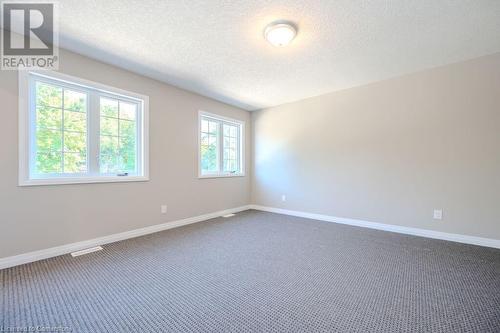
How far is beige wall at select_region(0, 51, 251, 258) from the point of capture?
7.73 ft

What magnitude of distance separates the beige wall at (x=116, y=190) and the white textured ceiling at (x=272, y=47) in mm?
360

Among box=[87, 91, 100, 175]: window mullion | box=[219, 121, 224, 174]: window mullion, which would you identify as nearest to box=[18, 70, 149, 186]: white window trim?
box=[87, 91, 100, 175]: window mullion

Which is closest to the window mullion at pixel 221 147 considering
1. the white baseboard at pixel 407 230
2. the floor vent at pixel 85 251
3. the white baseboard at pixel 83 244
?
the white baseboard at pixel 83 244

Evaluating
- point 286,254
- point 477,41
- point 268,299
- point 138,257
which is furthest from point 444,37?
point 138,257

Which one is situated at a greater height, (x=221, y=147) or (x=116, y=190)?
(x=221, y=147)

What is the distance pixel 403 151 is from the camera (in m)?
3.53

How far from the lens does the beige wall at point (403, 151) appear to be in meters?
2.96

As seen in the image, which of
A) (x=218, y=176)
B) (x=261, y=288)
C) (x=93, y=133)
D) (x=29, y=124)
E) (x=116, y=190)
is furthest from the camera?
(x=218, y=176)

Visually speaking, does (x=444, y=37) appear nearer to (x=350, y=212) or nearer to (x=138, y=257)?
(x=350, y=212)

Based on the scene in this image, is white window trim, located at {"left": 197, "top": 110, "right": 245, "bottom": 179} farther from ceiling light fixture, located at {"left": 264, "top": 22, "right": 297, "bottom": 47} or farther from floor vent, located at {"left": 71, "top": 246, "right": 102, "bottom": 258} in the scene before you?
ceiling light fixture, located at {"left": 264, "top": 22, "right": 297, "bottom": 47}

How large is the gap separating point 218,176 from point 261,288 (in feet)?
9.74

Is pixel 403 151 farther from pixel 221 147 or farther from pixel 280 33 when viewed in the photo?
pixel 221 147

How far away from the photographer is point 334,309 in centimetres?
167

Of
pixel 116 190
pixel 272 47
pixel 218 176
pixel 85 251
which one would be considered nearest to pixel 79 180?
pixel 116 190
